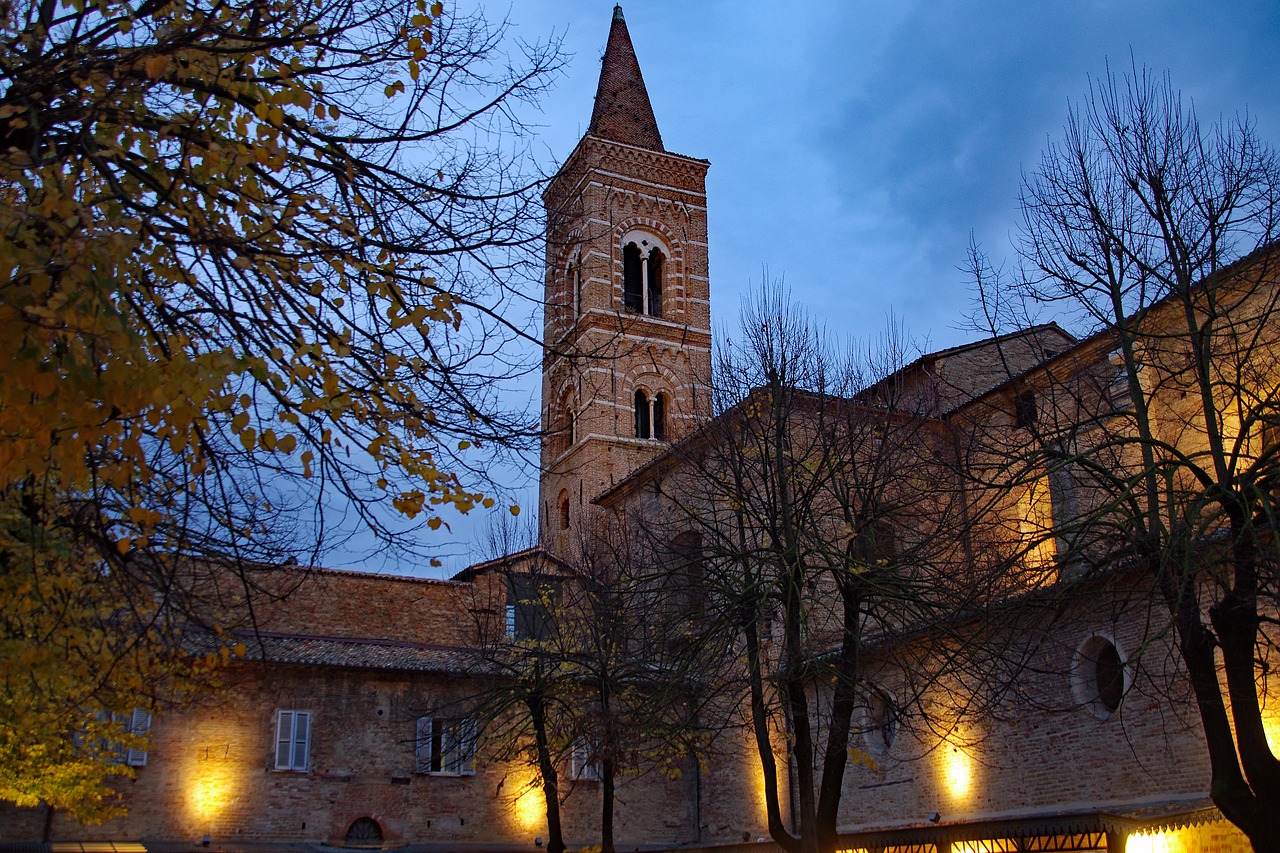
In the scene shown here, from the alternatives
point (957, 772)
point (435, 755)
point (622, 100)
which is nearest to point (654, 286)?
point (622, 100)

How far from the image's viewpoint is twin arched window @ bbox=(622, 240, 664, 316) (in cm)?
4328

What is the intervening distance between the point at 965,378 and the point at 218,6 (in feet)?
85.4

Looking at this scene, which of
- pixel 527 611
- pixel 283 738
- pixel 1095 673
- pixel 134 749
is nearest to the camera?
pixel 1095 673

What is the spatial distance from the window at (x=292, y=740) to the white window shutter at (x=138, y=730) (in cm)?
251

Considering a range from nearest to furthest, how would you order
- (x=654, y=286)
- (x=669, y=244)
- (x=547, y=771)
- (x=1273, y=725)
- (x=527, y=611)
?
(x=1273, y=725), (x=547, y=771), (x=527, y=611), (x=654, y=286), (x=669, y=244)

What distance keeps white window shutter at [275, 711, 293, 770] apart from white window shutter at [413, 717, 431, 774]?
2.64 meters

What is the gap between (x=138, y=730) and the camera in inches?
882

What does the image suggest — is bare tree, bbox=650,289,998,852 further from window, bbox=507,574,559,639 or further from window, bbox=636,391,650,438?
window, bbox=636,391,650,438

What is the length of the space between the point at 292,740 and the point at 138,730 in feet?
9.83

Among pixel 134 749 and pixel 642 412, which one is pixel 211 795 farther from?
pixel 642 412

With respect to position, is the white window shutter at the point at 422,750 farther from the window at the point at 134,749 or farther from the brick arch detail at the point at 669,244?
the brick arch detail at the point at 669,244

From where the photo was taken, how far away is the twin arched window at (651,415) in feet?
133

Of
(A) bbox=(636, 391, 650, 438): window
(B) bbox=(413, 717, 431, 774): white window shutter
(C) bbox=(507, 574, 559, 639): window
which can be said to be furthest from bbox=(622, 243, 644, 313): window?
(B) bbox=(413, 717, 431, 774): white window shutter

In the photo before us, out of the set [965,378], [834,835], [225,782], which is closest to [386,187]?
[834,835]
